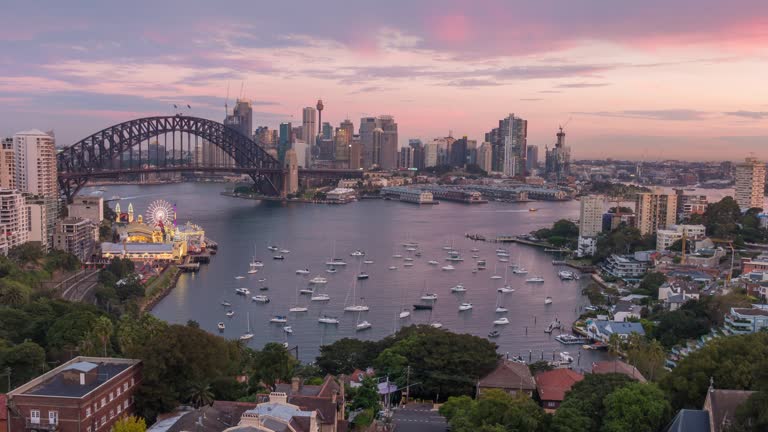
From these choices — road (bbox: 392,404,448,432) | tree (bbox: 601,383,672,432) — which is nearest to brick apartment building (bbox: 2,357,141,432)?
road (bbox: 392,404,448,432)

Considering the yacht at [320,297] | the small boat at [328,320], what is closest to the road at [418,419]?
the small boat at [328,320]

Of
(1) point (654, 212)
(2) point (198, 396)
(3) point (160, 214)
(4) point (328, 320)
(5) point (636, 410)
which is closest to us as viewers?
(5) point (636, 410)

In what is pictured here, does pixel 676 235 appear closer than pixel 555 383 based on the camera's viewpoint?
No

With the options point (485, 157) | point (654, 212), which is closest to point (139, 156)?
point (654, 212)

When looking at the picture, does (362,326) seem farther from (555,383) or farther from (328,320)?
(555,383)

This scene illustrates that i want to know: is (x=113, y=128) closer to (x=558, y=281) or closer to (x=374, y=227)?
(x=374, y=227)

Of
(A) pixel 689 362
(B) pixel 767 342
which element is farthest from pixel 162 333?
(B) pixel 767 342

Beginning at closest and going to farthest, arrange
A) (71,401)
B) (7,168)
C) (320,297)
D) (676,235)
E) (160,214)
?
1. (71,401)
2. (320,297)
3. (676,235)
4. (160,214)
5. (7,168)
